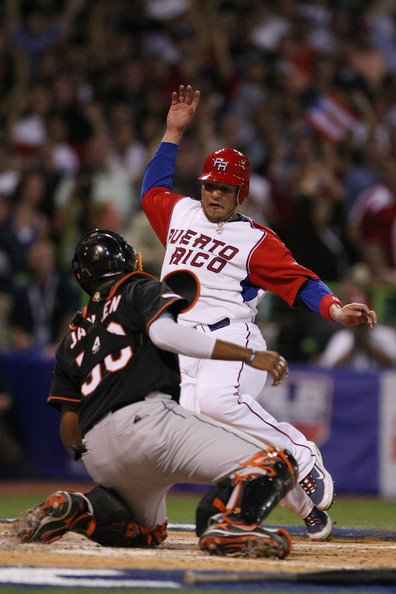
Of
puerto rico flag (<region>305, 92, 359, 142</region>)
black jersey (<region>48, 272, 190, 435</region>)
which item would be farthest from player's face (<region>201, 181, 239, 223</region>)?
puerto rico flag (<region>305, 92, 359, 142</region>)

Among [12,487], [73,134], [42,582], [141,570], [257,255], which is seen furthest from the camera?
[73,134]

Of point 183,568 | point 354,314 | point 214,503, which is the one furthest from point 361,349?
point 183,568

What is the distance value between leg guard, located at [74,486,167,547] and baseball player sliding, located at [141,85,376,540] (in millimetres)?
791

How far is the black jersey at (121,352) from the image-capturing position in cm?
526

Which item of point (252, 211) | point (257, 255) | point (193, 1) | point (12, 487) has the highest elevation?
point (193, 1)

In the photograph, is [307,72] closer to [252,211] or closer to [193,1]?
[193,1]

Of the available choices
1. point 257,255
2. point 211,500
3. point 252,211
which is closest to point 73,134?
point 252,211

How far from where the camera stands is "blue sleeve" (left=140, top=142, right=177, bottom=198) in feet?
23.1

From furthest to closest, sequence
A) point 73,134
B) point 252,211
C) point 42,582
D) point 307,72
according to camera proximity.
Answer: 1. point 307,72
2. point 73,134
3. point 252,211
4. point 42,582

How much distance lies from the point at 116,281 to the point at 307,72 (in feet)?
32.9

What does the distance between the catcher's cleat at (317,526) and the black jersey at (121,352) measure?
1386 millimetres

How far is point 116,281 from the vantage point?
18.1 feet

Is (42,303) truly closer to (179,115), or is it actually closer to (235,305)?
(179,115)

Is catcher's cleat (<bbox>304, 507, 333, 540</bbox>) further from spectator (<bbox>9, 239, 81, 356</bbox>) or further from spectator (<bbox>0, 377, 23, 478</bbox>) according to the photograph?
spectator (<bbox>0, 377, 23, 478</bbox>)
